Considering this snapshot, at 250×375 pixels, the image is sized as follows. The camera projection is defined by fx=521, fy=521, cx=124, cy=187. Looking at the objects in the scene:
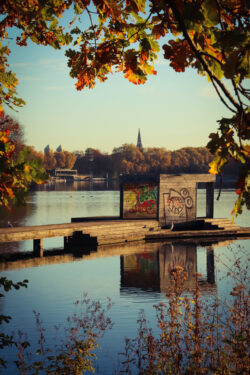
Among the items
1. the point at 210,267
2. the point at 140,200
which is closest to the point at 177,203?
the point at 140,200

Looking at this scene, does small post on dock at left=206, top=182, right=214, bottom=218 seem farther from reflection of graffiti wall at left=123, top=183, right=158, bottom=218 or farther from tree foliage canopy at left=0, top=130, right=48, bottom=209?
tree foliage canopy at left=0, top=130, right=48, bottom=209

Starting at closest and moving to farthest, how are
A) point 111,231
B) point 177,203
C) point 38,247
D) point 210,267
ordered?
point 210,267 < point 38,247 < point 111,231 < point 177,203

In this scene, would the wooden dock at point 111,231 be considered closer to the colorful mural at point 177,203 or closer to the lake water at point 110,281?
the lake water at point 110,281

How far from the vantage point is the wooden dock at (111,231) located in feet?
77.6

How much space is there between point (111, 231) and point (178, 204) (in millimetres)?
5732

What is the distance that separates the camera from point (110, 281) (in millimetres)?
19406

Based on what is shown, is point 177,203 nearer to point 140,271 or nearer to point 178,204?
point 178,204

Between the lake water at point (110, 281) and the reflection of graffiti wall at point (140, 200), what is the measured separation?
2962 millimetres

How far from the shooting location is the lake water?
1298cm

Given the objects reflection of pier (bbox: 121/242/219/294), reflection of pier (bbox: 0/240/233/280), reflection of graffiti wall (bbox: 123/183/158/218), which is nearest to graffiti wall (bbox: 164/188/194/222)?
reflection of graffiti wall (bbox: 123/183/158/218)

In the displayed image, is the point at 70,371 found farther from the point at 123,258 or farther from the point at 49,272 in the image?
the point at 123,258

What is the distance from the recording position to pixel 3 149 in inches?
153

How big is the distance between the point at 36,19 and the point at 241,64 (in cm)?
348

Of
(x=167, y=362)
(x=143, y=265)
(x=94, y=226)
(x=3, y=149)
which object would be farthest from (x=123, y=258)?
(x=3, y=149)
